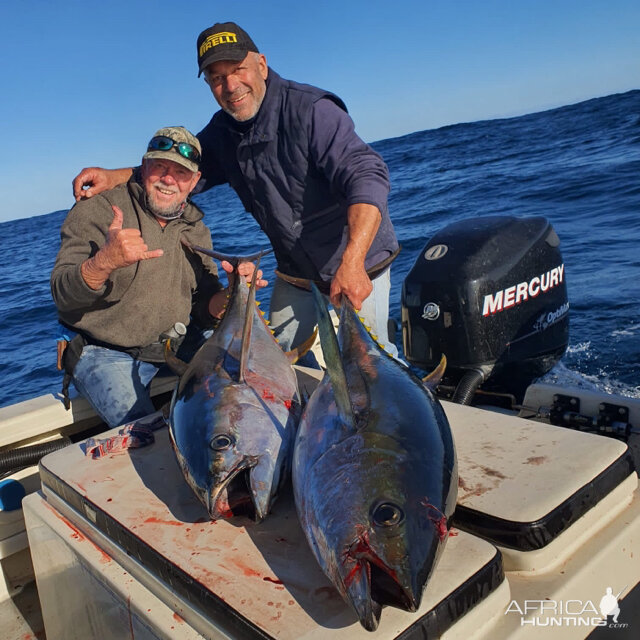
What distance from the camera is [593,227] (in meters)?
9.00

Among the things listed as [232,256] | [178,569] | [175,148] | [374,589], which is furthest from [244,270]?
[374,589]

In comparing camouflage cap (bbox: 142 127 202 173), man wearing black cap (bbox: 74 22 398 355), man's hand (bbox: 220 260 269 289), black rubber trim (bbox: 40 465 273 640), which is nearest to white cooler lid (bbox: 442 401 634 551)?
black rubber trim (bbox: 40 465 273 640)

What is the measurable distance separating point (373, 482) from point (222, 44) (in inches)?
84.3

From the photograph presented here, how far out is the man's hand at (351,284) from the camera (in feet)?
6.81

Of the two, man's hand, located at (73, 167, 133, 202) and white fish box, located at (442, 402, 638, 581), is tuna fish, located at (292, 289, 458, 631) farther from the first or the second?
man's hand, located at (73, 167, 133, 202)

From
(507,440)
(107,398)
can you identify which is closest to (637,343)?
(507,440)

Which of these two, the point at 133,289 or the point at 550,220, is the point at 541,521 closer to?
the point at 133,289

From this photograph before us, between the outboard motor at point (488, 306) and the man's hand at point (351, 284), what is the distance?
0.97 metres

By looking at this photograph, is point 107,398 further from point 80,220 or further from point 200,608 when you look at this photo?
point 200,608

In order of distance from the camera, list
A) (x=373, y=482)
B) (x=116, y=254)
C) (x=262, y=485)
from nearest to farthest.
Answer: (x=373, y=482) < (x=262, y=485) < (x=116, y=254)

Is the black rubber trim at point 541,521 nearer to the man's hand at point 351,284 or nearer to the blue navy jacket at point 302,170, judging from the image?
the man's hand at point 351,284

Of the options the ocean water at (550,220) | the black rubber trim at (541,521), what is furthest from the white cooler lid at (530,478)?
the ocean water at (550,220)

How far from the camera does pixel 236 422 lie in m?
1.69

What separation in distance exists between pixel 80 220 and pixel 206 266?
2.22 feet
